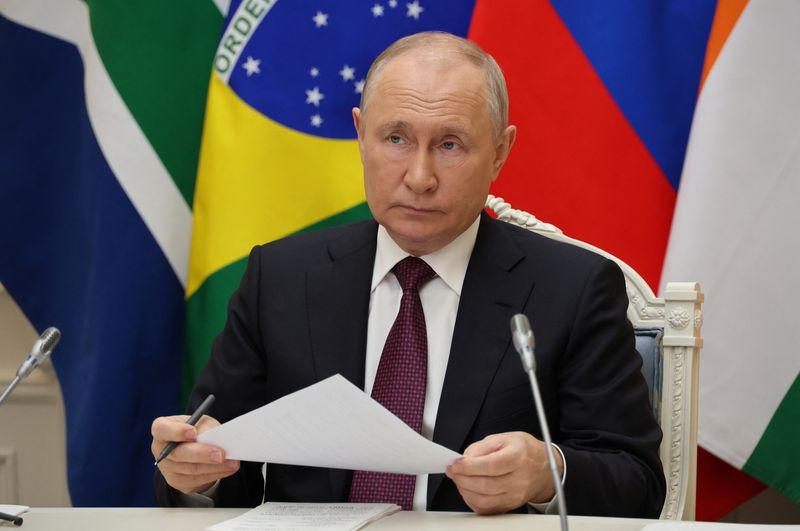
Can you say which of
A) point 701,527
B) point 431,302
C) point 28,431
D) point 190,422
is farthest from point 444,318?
point 28,431

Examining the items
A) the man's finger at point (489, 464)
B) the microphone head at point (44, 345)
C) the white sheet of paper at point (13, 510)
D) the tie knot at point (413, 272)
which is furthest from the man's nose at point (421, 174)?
the white sheet of paper at point (13, 510)

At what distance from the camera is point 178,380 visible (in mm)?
3021

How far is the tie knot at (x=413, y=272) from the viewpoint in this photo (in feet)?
6.40

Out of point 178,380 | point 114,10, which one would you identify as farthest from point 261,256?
point 114,10

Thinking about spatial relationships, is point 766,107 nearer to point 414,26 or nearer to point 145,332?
point 414,26

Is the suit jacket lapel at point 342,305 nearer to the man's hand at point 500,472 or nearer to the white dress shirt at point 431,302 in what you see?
the white dress shirt at point 431,302

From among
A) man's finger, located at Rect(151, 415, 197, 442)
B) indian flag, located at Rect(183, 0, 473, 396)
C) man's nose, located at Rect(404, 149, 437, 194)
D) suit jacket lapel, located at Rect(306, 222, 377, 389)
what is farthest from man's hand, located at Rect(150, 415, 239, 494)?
indian flag, located at Rect(183, 0, 473, 396)

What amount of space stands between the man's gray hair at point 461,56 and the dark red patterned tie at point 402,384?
396 mm

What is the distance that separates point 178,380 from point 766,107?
1.86 meters

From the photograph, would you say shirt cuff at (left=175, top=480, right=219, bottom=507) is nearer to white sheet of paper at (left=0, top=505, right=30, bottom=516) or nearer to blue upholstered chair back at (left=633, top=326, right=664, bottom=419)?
white sheet of paper at (left=0, top=505, right=30, bottom=516)

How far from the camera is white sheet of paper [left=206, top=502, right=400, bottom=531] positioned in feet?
4.58

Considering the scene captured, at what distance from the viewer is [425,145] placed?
1889 millimetres

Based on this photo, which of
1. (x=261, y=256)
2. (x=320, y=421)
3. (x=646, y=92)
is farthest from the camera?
(x=646, y=92)

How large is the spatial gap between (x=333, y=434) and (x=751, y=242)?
150cm
